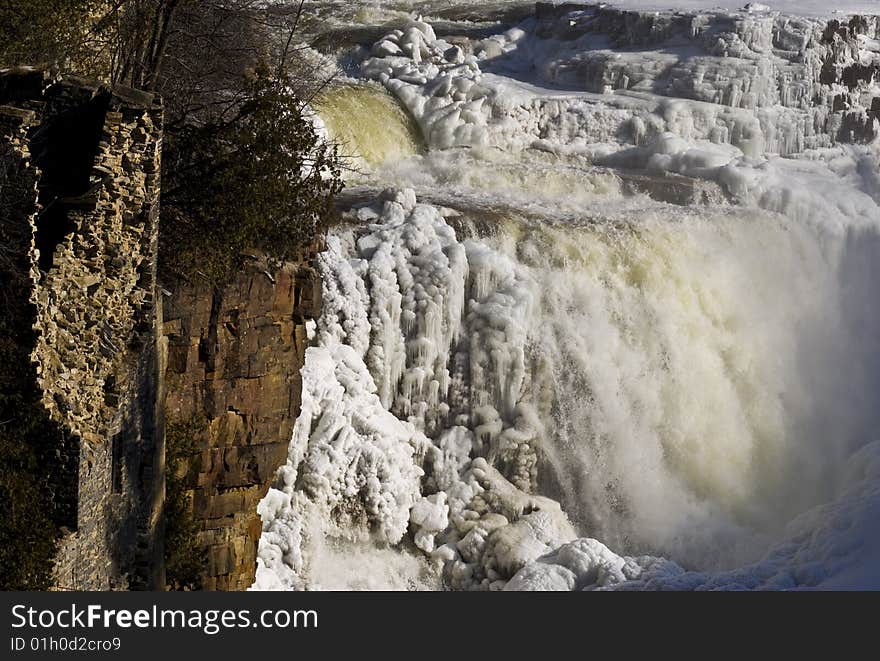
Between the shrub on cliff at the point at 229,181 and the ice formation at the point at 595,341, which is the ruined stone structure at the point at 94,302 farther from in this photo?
the ice formation at the point at 595,341

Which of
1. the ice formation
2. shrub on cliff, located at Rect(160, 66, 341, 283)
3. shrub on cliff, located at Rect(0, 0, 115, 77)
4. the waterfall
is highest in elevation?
shrub on cliff, located at Rect(0, 0, 115, 77)

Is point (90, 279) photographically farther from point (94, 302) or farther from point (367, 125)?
point (367, 125)

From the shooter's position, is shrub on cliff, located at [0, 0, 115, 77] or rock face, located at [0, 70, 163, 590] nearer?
rock face, located at [0, 70, 163, 590]

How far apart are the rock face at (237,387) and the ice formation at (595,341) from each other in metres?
0.91

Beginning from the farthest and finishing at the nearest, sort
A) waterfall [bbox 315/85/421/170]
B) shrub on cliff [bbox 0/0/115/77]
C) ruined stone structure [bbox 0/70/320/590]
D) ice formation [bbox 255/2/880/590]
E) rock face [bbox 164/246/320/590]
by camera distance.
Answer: waterfall [bbox 315/85/421/170] → ice formation [bbox 255/2/880/590] → rock face [bbox 164/246/320/590] → shrub on cliff [bbox 0/0/115/77] → ruined stone structure [bbox 0/70/320/590]

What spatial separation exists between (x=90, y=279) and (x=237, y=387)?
4.65 metres

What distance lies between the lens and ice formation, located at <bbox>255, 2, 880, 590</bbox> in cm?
1867

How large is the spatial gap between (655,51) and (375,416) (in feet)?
45.5

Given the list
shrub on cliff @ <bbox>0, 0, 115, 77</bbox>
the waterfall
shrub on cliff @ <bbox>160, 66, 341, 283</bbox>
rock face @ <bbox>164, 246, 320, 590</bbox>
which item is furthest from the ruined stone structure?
the waterfall

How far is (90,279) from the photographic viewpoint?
12.3 m

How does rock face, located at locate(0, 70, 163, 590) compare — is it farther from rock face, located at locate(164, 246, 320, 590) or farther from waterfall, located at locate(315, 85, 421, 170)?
waterfall, located at locate(315, 85, 421, 170)

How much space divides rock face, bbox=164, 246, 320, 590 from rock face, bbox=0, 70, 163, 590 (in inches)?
96.0

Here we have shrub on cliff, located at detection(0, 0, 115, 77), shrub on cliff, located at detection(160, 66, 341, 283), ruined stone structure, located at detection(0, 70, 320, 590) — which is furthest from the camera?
shrub on cliff, located at detection(160, 66, 341, 283)

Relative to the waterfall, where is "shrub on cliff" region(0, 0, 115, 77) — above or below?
above
